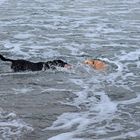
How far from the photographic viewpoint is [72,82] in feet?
28.0

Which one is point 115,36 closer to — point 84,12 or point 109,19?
point 109,19

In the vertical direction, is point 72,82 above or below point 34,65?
below

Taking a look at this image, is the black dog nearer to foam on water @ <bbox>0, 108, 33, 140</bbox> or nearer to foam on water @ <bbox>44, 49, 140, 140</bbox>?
foam on water @ <bbox>44, 49, 140, 140</bbox>

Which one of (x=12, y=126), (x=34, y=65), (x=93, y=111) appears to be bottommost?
(x=12, y=126)

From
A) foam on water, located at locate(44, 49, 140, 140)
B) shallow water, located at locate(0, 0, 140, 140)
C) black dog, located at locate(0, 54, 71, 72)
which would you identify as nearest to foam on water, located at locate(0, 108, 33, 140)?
shallow water, located at locate(0, 0, 140, 140)

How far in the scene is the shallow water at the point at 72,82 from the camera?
6.32m

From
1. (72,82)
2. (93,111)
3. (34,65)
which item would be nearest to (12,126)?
(93,111)

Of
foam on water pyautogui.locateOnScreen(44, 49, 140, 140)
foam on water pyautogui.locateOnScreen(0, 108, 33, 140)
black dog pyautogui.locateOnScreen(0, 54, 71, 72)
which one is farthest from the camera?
black dog pyautogui.locateOnScreen(0, 54, 71, 72)

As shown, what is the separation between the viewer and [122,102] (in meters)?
7.34

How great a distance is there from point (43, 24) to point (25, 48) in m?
3.77

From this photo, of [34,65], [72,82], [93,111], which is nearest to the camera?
[93,111]

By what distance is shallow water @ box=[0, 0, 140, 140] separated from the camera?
249 inches

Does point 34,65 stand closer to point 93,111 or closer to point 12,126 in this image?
point 93,111

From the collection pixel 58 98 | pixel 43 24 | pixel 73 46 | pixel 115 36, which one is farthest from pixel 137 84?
pixel 43 24
